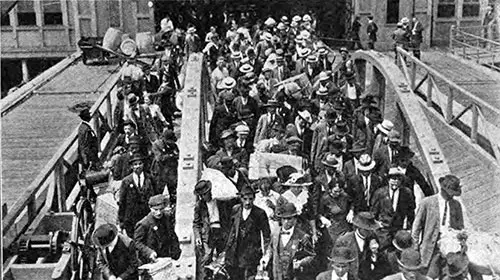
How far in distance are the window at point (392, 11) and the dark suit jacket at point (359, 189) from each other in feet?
66.4

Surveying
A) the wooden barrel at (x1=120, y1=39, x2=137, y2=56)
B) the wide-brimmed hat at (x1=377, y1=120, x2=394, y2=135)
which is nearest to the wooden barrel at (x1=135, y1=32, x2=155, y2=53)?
the wooden barrel at (x1=120, y1=39, x2=137, y2=56)

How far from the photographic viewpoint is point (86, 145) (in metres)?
11.7

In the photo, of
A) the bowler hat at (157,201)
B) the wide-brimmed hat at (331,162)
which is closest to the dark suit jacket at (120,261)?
the bowler hat at (157,201)

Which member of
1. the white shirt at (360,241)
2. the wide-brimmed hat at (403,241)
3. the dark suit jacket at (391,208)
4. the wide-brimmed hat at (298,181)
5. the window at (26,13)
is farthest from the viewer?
the window at (26,13)

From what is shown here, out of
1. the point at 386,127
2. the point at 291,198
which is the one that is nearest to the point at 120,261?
the point at 291,198

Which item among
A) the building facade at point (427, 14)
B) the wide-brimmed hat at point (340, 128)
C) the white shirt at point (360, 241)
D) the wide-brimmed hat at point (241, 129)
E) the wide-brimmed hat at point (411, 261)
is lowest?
the white shirt at point (360, 241)

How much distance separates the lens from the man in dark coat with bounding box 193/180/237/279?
28.4ft

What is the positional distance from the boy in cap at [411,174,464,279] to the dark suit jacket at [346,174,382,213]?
87 cm

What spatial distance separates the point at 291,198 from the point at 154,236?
1.69 metres

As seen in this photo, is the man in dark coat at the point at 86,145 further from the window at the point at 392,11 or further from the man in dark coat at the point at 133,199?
the window at the point at 392,11

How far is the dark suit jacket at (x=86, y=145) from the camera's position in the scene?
11688 millimetres

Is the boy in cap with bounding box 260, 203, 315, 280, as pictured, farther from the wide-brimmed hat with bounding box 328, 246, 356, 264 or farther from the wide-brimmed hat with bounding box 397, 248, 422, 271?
the wide-brimmed hat with bounding box 397, 248, 422, 271

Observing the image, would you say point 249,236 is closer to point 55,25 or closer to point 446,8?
point 446,8

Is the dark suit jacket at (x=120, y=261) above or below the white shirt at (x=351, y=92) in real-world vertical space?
below
